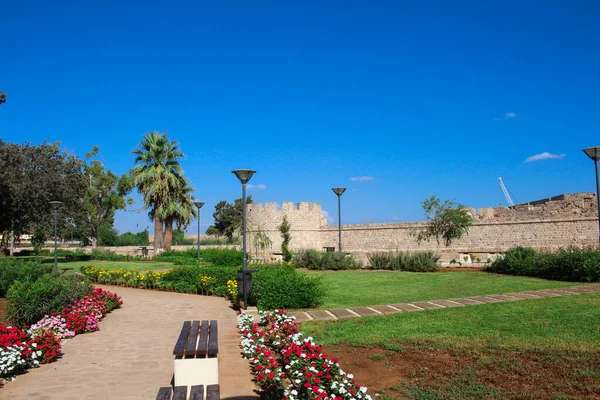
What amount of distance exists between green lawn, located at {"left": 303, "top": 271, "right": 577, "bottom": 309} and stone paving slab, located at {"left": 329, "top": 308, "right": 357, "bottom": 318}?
53cm

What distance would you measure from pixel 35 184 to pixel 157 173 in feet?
24.2

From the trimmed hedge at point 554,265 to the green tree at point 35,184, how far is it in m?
21.1

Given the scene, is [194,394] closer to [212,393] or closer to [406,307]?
[212,393]

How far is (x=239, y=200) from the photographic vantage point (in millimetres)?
64688

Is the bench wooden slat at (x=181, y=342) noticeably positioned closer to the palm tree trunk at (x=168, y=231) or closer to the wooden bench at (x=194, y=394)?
the wooden bench at (x=194, y=394)

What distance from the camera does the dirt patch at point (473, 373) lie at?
4254 mm

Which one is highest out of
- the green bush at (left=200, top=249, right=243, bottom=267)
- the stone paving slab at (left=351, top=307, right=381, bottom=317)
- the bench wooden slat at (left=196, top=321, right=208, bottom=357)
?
the green bush at (left=200, top=249, right=243, bottom=267)

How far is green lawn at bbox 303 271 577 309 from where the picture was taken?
10361 millimetres

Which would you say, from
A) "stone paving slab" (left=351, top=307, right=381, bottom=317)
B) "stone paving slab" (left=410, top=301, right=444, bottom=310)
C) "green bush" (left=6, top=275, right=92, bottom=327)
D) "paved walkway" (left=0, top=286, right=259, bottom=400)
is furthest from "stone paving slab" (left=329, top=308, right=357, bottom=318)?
"green bush" (left=6, top=275, right=92, bottom=327)

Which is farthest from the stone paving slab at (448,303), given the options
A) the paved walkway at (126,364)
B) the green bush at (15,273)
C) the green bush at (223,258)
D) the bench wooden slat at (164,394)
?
the green bush at (223,258)

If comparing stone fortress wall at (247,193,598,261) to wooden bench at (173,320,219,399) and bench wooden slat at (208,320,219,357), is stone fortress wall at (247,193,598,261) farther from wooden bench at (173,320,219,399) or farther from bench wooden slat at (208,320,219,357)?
wooden bench at (173,320,219,399)

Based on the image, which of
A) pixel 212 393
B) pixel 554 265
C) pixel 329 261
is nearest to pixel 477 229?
pixel 329 261

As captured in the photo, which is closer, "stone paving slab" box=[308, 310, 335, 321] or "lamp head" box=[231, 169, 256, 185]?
"stone paving slab" box=[308, 310, 335, 321]

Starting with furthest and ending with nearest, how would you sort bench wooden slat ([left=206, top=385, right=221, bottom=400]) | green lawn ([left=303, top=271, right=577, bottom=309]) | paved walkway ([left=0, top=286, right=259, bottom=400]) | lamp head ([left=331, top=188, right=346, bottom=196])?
1. lamp head ([left=331, top=188, right=346, bottom=196])
2. green lawn ([left=303, top=271, right=577, bottom=309])
3. paved walkway ([left=0, top=286, right=259, bottom=400])
4. bench wooden slat ([left=206, top=385, right=221, bottom=400])
